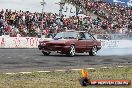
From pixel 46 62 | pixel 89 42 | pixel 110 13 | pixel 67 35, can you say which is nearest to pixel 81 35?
pixel 89 42

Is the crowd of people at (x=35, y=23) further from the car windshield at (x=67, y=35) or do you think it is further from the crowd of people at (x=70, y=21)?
the car windshield at (x=67, y=35)

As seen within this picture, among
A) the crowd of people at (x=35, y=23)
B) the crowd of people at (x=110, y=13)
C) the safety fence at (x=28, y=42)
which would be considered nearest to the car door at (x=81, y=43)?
the crowd of people at (x=35, y=23)

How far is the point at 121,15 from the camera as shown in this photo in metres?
47.5

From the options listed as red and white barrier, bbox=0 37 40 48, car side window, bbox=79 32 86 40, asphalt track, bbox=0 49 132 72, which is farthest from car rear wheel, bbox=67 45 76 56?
red and white barrier, bbox=0 37 40 48

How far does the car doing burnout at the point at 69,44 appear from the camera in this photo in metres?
22.7

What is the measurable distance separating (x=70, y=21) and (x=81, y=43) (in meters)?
14.2

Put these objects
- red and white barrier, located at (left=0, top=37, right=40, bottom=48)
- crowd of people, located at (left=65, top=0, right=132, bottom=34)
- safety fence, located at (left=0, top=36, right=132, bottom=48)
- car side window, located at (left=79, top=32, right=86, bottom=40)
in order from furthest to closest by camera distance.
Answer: crowd of people, located at (left=65, top=0, right=132, bottom=34), safety fence, located at (left=0, top=36, right=132, bottom=48), red and white barrier, located at (left=0, top=37, right=40, bottom=48), car side window, located at (left=79, top=32, right=86, bottom=40)

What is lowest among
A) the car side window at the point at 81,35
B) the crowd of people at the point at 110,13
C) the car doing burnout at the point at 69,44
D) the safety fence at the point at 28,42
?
the safety fence at the point at 28,42

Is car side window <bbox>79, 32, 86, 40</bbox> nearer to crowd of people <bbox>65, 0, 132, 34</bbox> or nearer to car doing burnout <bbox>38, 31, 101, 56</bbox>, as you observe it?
car doing burnout <bbox>38, 31, 101, 56</bbox>

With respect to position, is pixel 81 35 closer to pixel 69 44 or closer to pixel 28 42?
pixel 69 44

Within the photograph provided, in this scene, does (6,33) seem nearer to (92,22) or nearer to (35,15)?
(35,15)

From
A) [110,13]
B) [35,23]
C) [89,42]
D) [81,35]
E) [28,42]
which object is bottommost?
[28,42]

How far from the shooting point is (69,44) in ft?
74.8

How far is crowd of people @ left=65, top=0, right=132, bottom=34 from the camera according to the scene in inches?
1731
